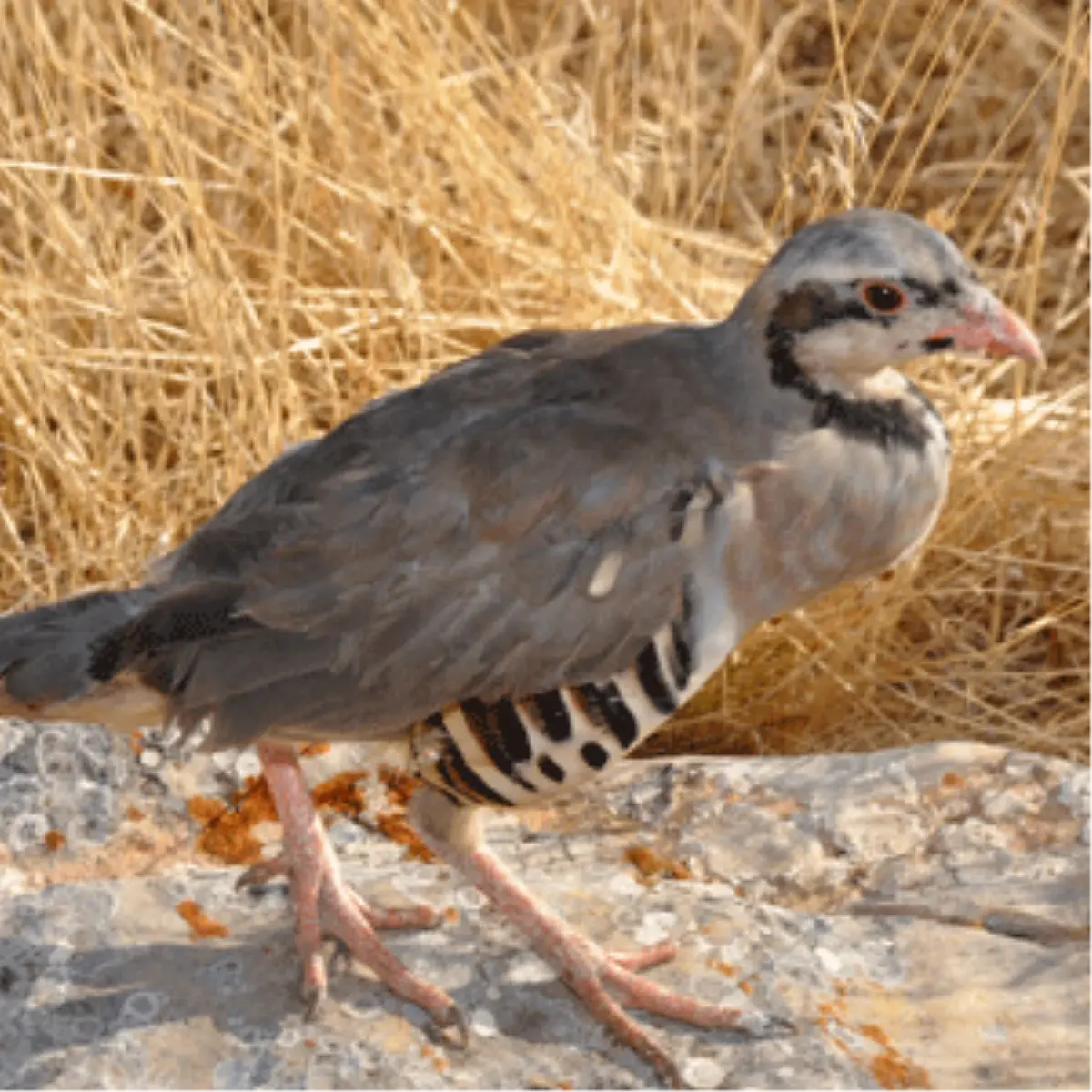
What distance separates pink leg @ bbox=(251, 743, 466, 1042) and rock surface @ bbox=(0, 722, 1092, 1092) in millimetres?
36

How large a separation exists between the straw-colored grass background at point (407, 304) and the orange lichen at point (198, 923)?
1.42 m

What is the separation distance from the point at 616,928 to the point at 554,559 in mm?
742

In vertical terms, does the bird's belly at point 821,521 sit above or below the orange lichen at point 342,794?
above

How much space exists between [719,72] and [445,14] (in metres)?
2.38

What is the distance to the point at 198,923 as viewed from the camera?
318cm

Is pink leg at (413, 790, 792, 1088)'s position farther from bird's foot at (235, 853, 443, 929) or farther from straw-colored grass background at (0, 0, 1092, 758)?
straw-colored grass background at (0, 0, 1092, 758)

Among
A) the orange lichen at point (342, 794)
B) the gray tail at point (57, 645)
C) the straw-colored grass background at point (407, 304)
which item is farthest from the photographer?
the straw-colored grass background at point (407, 304)

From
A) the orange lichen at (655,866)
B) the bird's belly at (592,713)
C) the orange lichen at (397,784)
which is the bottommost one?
the orange lichen at (655,866)

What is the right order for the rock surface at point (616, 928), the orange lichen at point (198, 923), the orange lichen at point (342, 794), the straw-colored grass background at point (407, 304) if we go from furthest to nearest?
the straw-colored grass background at point (407, 304) < the orange lichen at point (342, 794) < the orange lichen at point (198, 923) < the rock surface at point (616, 928)

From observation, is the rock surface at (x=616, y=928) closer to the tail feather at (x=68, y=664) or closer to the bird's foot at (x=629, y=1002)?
the bird's foot at (x=629, y=1002)

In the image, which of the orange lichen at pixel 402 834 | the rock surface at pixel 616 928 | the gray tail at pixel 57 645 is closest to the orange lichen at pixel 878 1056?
the rock surface at pixel 616 928

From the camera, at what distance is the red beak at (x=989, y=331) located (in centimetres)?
298

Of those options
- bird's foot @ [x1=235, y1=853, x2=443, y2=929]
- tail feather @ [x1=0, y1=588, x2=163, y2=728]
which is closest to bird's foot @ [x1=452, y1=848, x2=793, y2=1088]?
bird's foot @ [x1=235, y1=853, x2=443, y2=929]

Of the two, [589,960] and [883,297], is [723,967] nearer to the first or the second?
[589,960]
